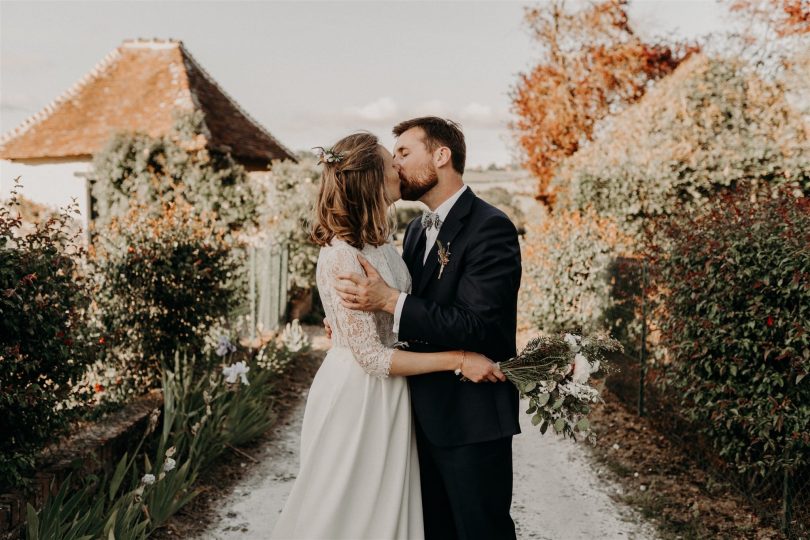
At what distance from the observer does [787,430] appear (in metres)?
3.78

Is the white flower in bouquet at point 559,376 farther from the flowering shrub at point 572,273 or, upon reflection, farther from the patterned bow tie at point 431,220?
the flowering shrub at point 572,273

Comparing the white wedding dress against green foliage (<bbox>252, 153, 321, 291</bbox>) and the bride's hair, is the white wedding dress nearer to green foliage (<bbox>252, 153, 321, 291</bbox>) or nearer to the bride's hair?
the bride's hair

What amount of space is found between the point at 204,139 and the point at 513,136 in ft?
Answer: 36.9

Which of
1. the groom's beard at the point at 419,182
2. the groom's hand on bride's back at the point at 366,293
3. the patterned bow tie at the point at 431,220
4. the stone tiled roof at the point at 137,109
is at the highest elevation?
the stone tiled roof at the point at 137,109

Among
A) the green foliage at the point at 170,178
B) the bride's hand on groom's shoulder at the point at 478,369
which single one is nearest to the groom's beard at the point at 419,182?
the bride's hand on groom's shoulder at the point at 478,369

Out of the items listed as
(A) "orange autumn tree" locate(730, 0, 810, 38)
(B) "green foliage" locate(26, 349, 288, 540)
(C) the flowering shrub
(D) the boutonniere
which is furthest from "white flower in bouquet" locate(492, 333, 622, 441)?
(A) "orange autumn tree" locate(730, 0, 810, 38)

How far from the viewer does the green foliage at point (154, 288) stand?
5402 millimetres

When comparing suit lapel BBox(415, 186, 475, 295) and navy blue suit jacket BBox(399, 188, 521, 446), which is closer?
navy blue suit jacket BBox(399, 188, 521, 446)

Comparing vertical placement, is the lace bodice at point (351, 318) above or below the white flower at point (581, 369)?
above

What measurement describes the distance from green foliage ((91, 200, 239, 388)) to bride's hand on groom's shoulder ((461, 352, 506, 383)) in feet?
12.1

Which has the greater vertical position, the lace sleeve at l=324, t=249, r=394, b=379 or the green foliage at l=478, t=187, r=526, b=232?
the green foliage at l=478, t=187, r=526, b=232

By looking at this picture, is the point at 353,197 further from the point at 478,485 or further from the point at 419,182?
the point at 478,485

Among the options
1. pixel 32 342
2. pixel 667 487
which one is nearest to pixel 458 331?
pixel 32 342

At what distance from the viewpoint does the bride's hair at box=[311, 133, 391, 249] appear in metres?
2.62
